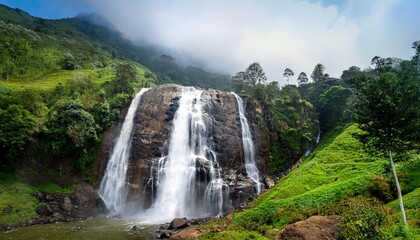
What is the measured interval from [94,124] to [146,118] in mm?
8012

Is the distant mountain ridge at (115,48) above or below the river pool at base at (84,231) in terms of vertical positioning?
above

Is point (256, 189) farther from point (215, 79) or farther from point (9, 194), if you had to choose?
point (215, 79)

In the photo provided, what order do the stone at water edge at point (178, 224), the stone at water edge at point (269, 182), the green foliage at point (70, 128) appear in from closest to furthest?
the stone at water edge at point (178, 224) → the green foliage at point (70, 128) → the stone at water edge at point (269, 182)

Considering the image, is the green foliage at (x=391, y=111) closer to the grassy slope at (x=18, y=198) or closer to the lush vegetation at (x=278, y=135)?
the lush vegetation at (x=278, y=135)

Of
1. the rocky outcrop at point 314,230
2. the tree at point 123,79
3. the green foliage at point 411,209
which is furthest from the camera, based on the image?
the tree at point 123,79

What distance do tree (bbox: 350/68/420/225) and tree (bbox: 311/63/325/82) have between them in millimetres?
76338

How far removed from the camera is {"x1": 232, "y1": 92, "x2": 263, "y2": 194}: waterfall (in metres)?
42.9

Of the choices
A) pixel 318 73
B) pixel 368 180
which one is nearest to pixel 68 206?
pixel 368 180

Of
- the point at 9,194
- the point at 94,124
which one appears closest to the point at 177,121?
the point at 94,124

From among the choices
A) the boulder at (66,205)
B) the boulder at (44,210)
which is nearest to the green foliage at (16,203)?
the boulder at (44,210)

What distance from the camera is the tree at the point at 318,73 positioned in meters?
91.1

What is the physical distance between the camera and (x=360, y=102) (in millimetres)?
→ 18719

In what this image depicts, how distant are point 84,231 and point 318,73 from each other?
81134mm

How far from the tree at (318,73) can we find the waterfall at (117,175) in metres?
63.1
